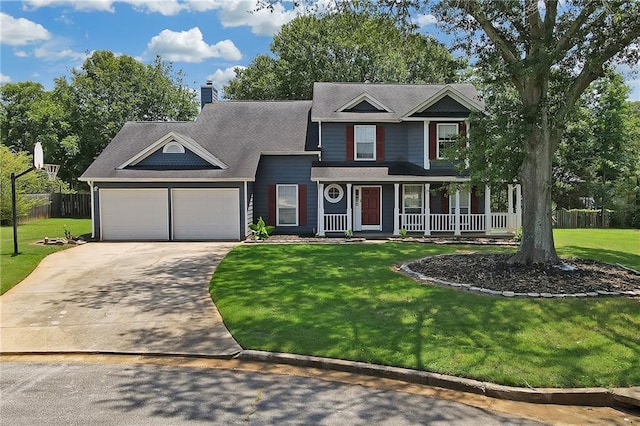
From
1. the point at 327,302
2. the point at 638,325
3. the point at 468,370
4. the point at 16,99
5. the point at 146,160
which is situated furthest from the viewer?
the point at 16,99

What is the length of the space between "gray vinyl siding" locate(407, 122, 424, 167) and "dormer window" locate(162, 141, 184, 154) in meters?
9.82

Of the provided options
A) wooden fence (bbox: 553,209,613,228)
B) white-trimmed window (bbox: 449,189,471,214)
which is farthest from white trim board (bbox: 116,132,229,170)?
wooden fence (bbox: 553,209,613,228)

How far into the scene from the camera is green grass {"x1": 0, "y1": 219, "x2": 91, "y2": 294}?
11.8m

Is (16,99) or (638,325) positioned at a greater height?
(16,99)

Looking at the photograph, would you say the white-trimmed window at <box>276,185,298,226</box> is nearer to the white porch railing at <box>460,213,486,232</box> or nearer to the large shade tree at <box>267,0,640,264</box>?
the white porch railing at <box>460,213,486,232</box>

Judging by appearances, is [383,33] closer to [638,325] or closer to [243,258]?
[243,258]

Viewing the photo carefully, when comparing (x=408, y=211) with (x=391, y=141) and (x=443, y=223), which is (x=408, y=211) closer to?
(x=443, y=223)

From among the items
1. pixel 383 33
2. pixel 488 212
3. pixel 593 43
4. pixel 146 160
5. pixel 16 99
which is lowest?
pixel 488 212

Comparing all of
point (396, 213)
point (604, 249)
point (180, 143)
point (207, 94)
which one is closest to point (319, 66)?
point (207, 94)

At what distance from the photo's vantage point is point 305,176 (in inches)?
863

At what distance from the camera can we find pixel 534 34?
11.6m

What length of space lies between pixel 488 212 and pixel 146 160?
14.4 metres

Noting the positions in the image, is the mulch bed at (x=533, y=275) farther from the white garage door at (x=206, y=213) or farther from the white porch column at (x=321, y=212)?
the white garage door at (x=206, y=213)

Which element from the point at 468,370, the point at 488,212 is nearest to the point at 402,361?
the point at 468,370
